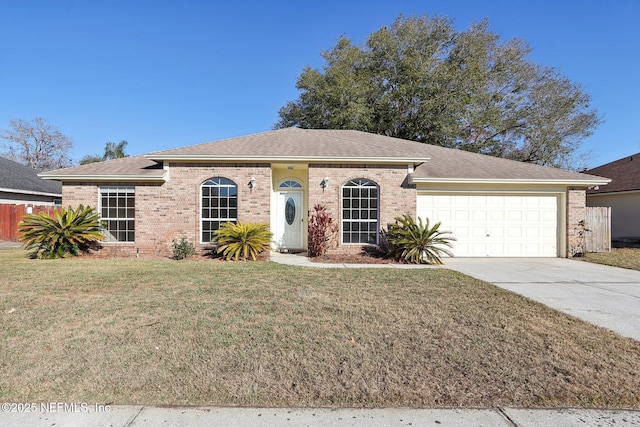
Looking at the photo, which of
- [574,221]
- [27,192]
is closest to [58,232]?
[27,192]

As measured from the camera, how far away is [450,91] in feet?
70.3

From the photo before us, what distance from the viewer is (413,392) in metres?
2.88

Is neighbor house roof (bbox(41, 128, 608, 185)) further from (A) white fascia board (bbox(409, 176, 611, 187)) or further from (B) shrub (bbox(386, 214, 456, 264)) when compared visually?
(B) shrub (bbox(386, 214, 456, 264))

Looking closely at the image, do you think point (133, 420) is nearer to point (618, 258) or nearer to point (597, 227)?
point (618, 258)

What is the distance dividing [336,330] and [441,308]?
6.53ft

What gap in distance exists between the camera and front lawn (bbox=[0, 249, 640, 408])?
9.34ft

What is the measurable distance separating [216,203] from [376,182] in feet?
17.5

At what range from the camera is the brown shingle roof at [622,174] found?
1600 cm

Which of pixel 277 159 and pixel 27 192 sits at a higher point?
pixel 277 159

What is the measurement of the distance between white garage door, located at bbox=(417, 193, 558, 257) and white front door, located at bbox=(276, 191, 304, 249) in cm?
423

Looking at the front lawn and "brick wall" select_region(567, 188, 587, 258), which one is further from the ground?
"brick wall" select_region(567, 188, 587, 258)

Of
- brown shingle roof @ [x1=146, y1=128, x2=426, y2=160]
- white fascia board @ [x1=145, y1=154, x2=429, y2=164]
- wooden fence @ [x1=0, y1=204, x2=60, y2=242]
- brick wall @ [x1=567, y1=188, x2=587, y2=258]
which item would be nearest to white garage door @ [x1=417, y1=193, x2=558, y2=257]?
brick wall @ [x1=567, y1=188, x2=587, y2=258]

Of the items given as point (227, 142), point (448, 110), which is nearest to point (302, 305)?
point (227, 142)

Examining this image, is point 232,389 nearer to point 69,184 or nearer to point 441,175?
point 441,175
